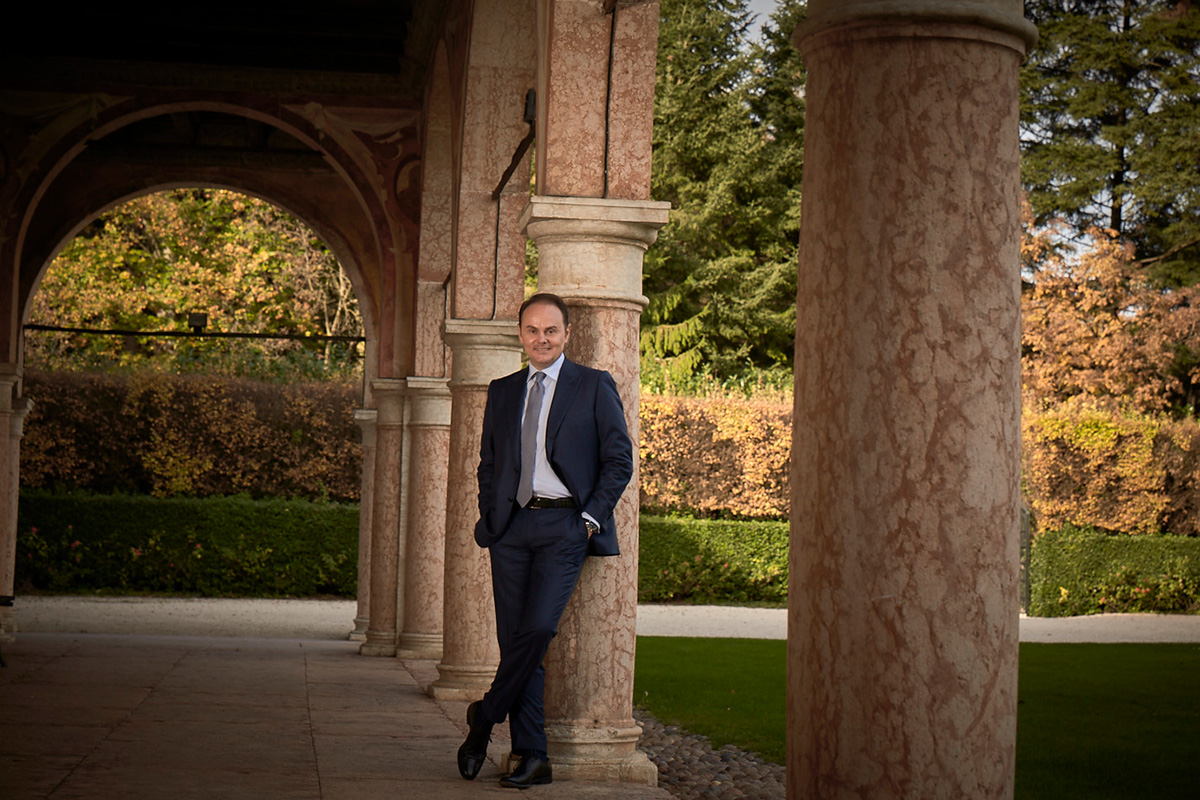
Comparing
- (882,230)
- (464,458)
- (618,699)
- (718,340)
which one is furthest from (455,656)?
(718,340)

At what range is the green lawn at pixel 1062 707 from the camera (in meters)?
7.06

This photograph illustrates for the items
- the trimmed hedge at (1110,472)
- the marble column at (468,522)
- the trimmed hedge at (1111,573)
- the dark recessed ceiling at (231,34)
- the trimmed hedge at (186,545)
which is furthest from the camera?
the trimmed hedge at (1110,472)

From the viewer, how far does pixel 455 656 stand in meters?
8.23

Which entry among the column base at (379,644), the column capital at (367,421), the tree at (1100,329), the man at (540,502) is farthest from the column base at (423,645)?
the tree at (1100,329)

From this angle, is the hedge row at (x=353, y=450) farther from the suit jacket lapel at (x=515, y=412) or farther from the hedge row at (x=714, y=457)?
the suit jacket lapel at (x=515, y=412)

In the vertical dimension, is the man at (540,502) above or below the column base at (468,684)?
above

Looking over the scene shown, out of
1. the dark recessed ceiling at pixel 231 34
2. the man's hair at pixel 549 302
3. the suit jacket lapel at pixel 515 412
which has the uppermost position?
the dark recessed ceiling at pixel 231 34

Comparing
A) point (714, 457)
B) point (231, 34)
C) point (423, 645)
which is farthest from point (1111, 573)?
point (231, 34)

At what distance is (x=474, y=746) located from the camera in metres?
5.13

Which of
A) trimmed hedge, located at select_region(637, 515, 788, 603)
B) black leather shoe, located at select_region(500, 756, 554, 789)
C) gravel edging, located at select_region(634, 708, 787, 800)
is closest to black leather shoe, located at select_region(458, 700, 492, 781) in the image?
black leather shoe, located at select_region(500, 756, 554, 789)

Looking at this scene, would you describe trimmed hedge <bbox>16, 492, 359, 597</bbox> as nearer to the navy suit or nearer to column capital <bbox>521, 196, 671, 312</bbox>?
column capital <bbox>521, 196, 671, 312</bbox>

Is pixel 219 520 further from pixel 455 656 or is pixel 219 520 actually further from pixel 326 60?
pixel 455 656

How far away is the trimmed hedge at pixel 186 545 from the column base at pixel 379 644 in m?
8.69

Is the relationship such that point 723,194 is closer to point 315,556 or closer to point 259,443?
point 259,443
